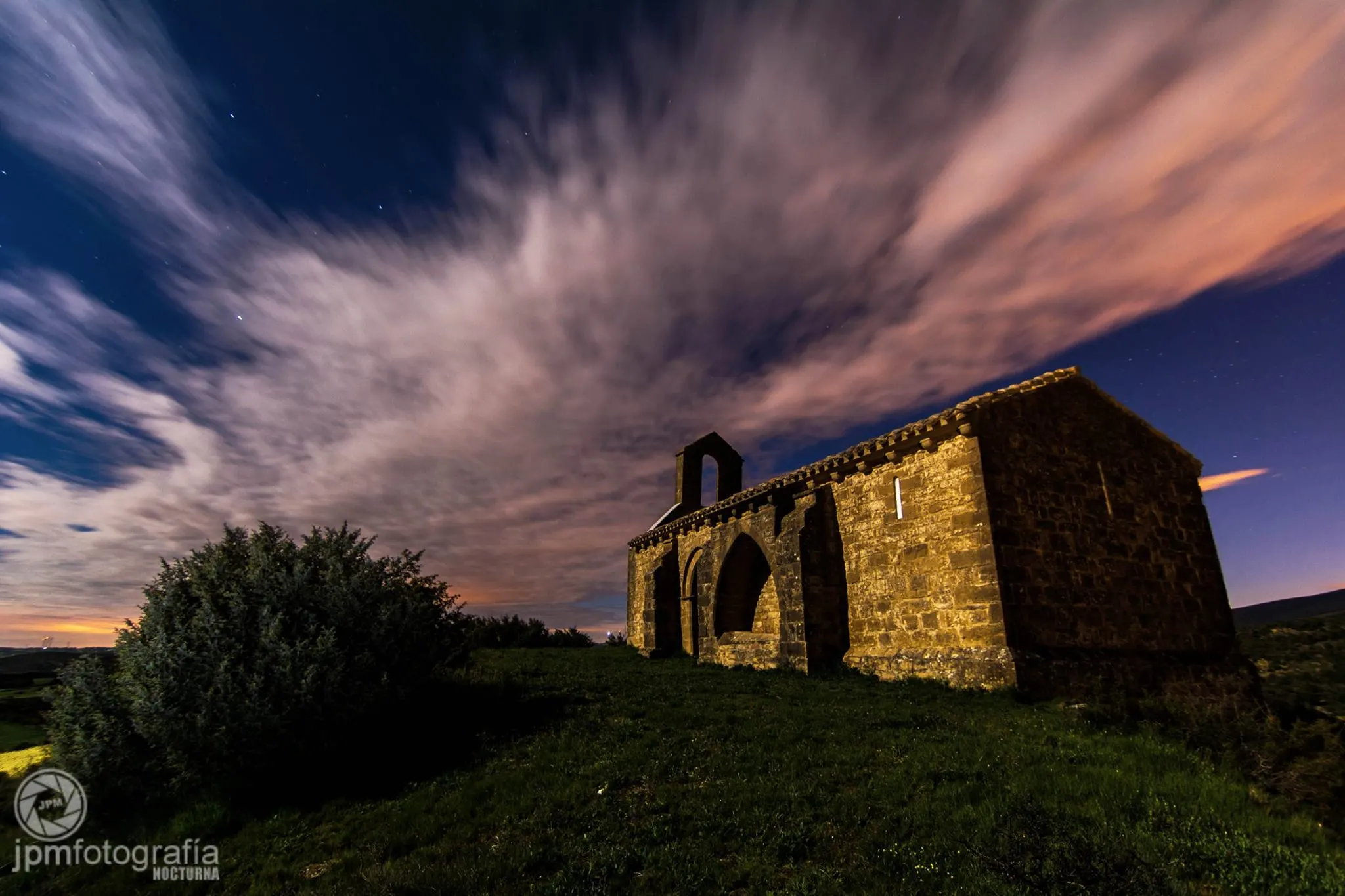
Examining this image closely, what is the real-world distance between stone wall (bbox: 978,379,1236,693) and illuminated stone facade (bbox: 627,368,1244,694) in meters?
0.05

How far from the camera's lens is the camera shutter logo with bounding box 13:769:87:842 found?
9195 millimetres

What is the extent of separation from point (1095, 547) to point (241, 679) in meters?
17.6

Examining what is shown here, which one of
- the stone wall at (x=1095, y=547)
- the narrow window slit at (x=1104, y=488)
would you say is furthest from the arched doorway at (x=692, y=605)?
the narrow window slit at (x=1104, y=488)

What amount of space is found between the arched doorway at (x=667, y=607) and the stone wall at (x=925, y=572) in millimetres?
10110

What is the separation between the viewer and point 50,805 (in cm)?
971

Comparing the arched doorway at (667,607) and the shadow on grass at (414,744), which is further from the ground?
the arched doorway at (667,607)

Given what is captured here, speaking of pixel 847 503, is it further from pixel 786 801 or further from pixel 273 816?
pixel 273 816

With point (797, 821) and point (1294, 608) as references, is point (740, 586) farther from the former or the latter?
point (1294, 608)

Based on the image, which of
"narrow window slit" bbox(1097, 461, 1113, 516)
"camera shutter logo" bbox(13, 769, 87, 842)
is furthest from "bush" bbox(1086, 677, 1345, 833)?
"camera shutter logo" bbox(13, 769, 87, 842)

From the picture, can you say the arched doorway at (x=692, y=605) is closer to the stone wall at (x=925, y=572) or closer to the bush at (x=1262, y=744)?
the stone wall at (x=925, y=572)

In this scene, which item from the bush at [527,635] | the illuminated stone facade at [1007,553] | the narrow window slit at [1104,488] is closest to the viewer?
the illuminated stone facade at [1007,553]

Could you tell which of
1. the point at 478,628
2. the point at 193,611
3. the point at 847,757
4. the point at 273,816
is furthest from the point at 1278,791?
the point at 193,611

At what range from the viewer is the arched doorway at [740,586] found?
21703 millimetres

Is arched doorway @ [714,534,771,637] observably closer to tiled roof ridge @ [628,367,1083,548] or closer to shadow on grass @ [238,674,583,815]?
tiled roof ridge @ [628,367,1083,548]
